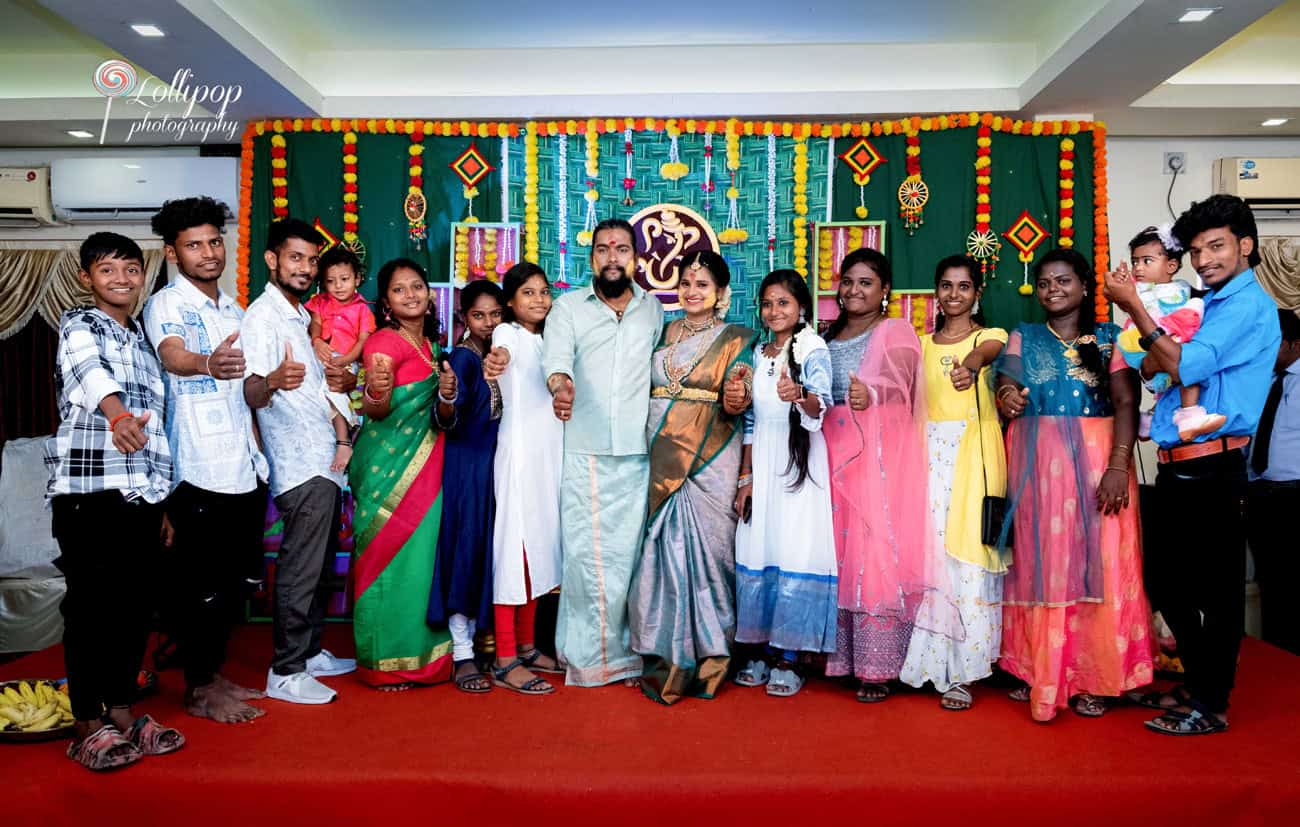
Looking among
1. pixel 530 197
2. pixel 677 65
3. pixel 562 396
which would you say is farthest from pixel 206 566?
pixel 677 65

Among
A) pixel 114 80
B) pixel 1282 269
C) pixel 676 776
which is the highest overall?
pixel 114 80

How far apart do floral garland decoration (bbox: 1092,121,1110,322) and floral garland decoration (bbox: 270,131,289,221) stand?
15.3 ft

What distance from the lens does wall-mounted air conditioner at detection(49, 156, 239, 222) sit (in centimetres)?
558

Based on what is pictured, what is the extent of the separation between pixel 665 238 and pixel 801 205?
2.70 feet

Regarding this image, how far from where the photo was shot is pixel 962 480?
3215mm

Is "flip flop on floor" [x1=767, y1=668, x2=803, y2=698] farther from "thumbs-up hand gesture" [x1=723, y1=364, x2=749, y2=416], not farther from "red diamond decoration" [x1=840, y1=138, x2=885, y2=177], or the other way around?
"red diamond decoration" [x1=840, y1=138, x2=885, y2=177]

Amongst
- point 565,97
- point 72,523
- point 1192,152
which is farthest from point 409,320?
point 1192,152

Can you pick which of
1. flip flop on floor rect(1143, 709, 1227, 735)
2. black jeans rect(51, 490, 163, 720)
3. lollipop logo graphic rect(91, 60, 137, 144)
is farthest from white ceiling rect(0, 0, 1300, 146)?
flip flop on floor rect(1143, 709, 1227, 735)

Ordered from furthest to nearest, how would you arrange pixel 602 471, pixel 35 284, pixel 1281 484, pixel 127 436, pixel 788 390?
pixel 35 284, pixel 1281 484, pixel 602 471, pixel 788 390, pixel 127 436

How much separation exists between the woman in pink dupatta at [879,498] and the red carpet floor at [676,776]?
37 cm

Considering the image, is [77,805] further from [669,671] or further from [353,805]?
[669,671]

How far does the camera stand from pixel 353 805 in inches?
98.1

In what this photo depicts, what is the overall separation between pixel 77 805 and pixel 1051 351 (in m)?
3.58

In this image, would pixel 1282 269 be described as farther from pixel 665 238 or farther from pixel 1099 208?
pixel 665 238
